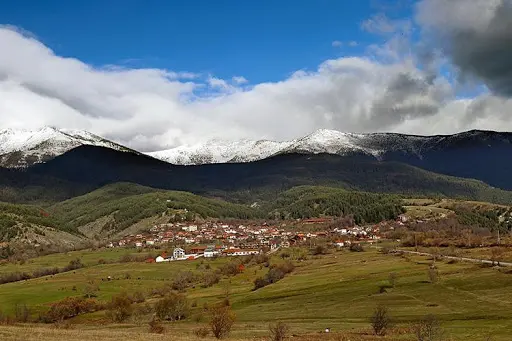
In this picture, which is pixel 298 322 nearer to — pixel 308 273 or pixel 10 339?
pixel 10 339

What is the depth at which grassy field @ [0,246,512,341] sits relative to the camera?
197 ft

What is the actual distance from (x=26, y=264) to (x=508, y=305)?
551 ft

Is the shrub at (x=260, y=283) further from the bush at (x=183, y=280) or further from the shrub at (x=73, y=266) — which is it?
the shrub at (x=73, y=266)

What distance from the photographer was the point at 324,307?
80.5 meters

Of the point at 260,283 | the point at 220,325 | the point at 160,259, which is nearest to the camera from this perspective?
the point at 220,325

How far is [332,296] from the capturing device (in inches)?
3487

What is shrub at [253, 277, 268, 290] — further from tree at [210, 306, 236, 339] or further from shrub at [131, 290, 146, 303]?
tree at [210, 306, 236, 339]

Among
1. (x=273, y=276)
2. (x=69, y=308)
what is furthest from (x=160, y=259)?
(x=69, y=308)

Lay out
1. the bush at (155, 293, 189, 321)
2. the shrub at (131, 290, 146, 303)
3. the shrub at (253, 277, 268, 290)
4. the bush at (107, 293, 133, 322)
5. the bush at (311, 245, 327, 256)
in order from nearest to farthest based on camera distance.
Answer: the bush at (155, 293, 189, 321) → the bush at (107, 293, 133, 322) → the shrub at (131, 290, 146, 303) → the shrub at (253, 277, 268, 290) → the bush at (311, 245, 327, 256)

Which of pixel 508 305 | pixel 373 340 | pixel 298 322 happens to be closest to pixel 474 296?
pixel 508 305

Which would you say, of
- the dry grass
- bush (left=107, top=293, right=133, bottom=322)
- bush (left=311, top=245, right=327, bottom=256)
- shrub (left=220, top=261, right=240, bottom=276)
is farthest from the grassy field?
bush (left=311, top=245, right=327, bottom=256)

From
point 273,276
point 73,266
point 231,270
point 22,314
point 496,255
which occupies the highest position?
point 496,255

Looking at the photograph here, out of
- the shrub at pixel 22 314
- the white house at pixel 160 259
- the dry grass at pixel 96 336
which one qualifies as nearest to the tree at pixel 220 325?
the dry grass at pixel 96 336

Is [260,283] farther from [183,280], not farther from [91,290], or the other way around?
[91,290]
